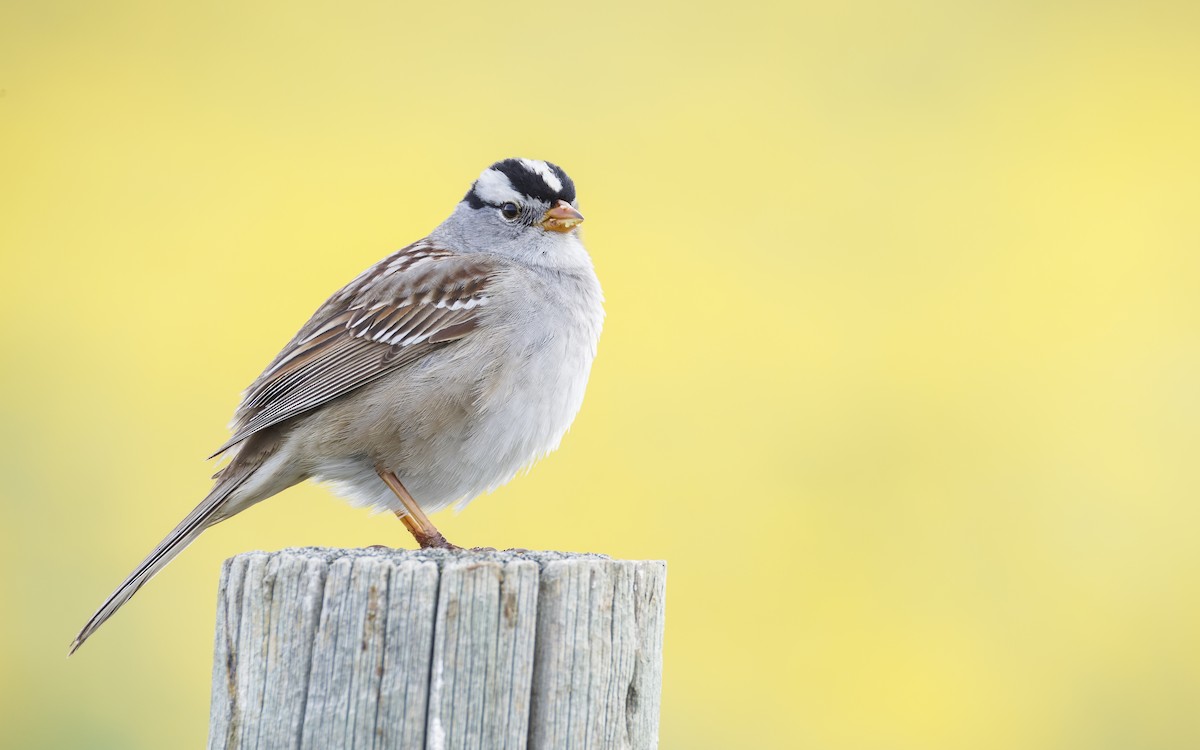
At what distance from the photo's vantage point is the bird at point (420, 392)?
5703 mm

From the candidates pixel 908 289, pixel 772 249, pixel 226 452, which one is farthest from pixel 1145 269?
pixel 226 452

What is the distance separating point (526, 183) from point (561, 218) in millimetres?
247

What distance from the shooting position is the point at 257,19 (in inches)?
480

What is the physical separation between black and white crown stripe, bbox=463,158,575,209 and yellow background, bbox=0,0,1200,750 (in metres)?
2.92

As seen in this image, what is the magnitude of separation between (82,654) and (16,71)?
577 centimetres

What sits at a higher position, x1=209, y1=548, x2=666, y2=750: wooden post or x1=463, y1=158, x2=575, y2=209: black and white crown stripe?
x1=463, y1=158, x2=575, y2=209: black and white crown stripe

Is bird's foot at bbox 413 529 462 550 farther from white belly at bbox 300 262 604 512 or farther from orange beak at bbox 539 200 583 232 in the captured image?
orange beak at bbox 539 200 583 232

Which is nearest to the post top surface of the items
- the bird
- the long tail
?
the long tail

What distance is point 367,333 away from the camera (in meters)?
5.96

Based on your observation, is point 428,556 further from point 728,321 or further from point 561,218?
point 728,321

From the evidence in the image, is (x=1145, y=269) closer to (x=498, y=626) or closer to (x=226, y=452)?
(x=226, y=452)

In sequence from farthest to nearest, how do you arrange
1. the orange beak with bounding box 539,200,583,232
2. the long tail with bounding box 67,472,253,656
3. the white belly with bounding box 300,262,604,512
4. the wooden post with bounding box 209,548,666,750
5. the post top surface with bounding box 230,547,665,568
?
the orange beak with bounding box 539,200,583,232, the white belly with bounding box 300,262,604,512, the long tail with bounding box 67,472,253,656, the post top surface with bounding box 230,547,665,568, the wooden post with bounding box 209,548,666,750

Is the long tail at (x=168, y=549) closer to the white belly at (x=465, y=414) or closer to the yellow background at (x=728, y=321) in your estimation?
the white belly at (x=465, y=414)

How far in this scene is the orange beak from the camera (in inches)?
253
